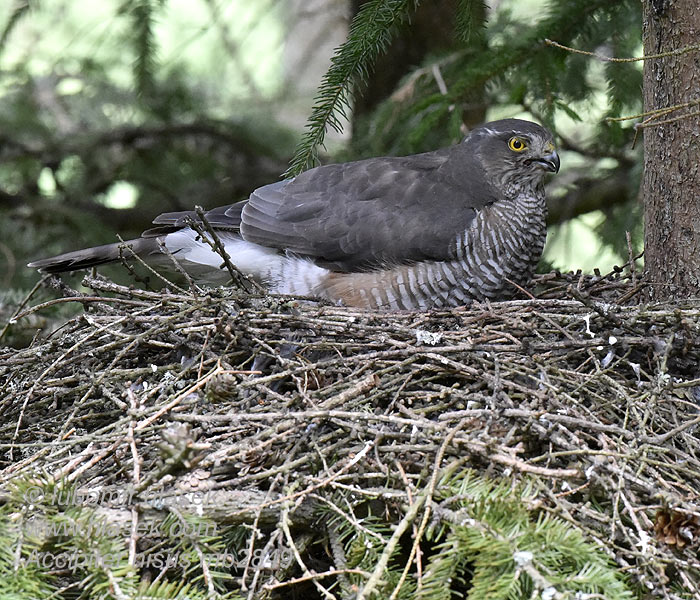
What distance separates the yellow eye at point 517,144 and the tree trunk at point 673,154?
0.86 metres

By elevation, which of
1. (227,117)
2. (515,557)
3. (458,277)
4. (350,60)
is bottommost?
(458,277)

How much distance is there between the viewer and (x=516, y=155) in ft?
13.0

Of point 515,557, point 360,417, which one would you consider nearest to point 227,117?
point 360,417

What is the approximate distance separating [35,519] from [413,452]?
3.24ft

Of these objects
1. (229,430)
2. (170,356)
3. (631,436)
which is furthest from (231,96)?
(631,436)

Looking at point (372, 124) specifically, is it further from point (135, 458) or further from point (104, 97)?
point (135, 458)

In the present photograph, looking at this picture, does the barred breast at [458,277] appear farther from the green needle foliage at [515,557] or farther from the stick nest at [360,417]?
the green needle foliage at [515,557]

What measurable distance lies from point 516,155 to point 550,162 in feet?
0.56

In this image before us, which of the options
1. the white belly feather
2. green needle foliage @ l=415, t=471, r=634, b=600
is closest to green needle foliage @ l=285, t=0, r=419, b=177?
the white belly feather

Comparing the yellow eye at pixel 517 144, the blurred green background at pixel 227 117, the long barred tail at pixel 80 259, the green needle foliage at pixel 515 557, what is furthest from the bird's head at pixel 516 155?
the green needle foliage at pixel 515 557

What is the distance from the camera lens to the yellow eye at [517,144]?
394 centimetres

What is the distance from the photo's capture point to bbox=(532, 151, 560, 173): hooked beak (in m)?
3.87

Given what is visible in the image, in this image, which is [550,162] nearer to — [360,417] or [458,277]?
[458,277]

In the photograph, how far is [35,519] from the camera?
1.99 meters
